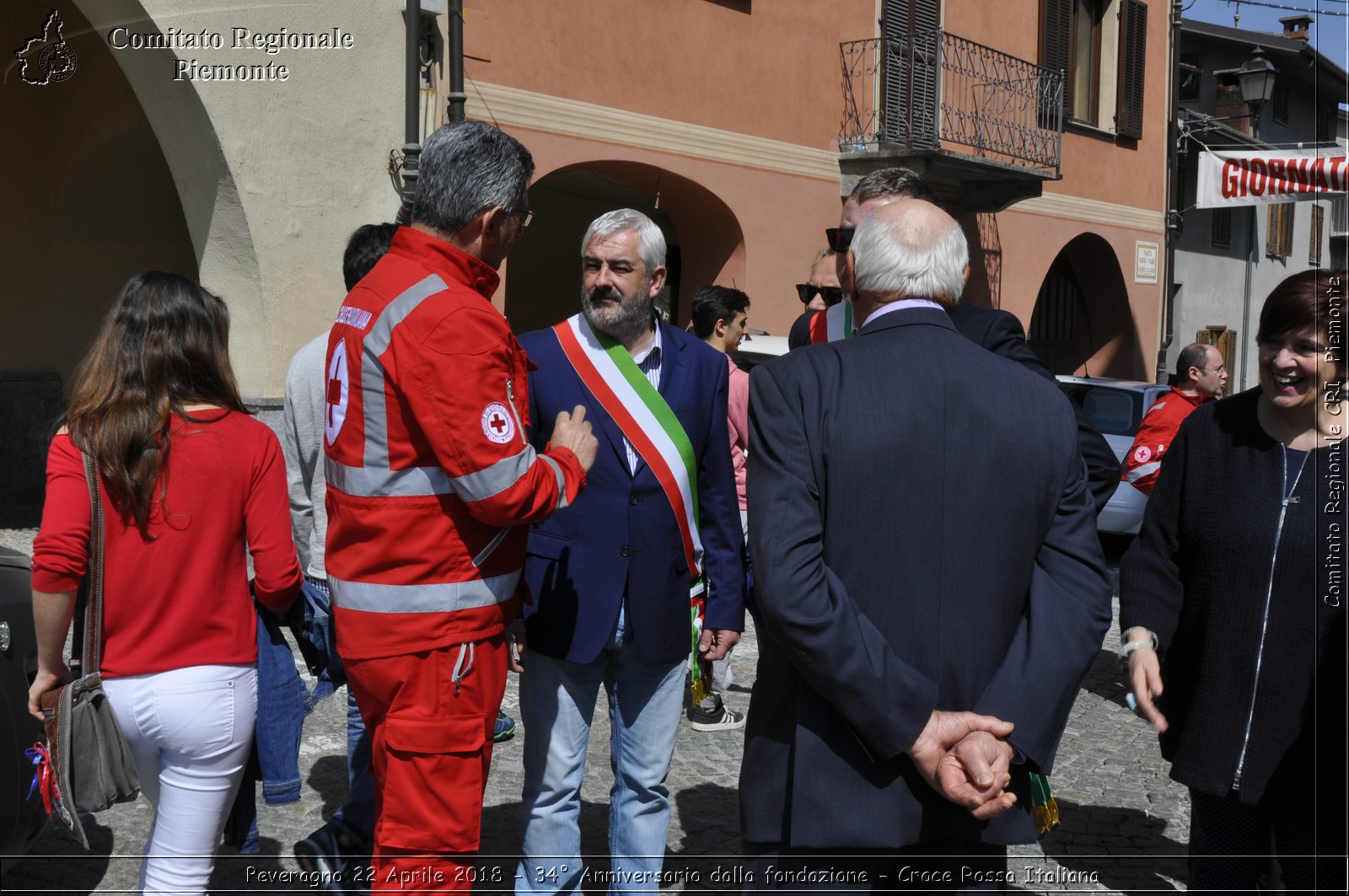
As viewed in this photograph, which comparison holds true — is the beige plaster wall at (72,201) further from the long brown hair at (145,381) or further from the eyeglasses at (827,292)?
the long brown hair at (145,381)

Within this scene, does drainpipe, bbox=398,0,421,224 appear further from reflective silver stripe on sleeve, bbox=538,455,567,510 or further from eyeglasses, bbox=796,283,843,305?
reflective silver stripe on sleeve, bbox=538,455,567,510

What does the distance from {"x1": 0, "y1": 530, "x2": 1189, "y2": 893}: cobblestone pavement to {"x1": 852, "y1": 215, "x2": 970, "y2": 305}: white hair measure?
89.8 inches

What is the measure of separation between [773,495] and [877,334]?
0.37 m

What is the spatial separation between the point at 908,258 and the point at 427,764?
138 centimetres

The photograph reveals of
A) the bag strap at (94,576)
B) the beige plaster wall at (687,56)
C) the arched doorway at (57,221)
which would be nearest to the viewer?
the bag strap at (94,576)

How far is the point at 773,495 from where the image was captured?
2.30 meters

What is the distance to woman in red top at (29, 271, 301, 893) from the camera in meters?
→ 2.74

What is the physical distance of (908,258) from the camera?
7.86ft

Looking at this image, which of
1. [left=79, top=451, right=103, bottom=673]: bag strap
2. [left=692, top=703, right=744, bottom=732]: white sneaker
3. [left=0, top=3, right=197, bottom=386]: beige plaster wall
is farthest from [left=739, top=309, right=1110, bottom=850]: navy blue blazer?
[left=0, top=3, right=197, bottom=386]: beige plaster wall

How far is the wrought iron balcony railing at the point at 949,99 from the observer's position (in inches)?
522

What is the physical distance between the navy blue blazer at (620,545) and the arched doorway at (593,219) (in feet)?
Answer: 24.7

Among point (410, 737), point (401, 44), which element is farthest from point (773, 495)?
point (401, 44)

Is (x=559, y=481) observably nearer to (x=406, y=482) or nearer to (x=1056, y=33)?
(x=406, y=482)

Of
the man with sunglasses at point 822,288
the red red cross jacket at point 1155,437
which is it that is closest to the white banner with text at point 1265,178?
the red red cross jacket at point 1155,437
